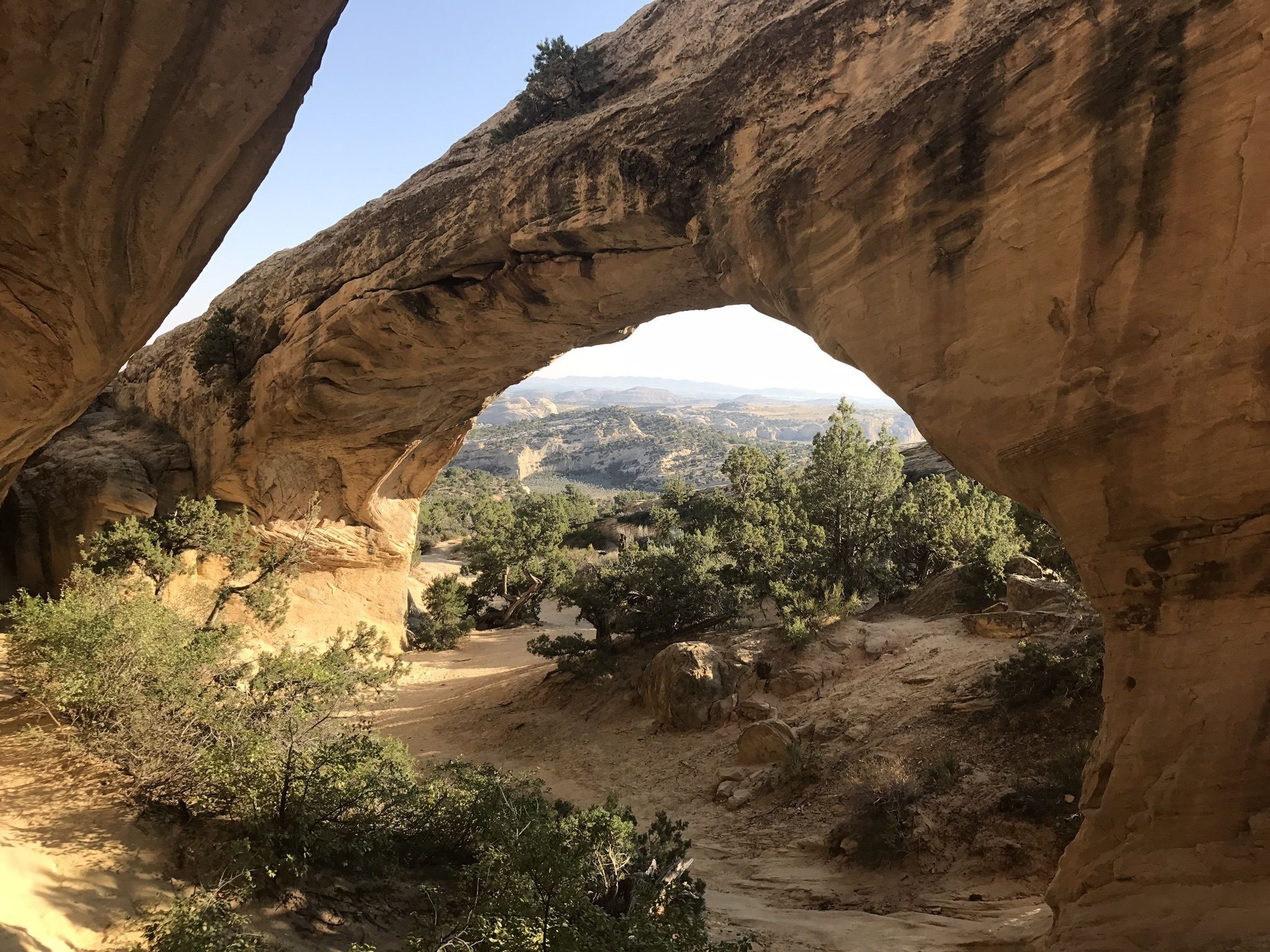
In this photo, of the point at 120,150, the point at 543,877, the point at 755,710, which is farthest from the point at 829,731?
the point at 120,150

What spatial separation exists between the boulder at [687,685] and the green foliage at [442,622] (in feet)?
40.4

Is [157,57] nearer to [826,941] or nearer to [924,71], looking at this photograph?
[924,71]

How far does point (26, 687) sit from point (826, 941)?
33.2 ft

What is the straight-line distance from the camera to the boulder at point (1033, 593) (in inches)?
495

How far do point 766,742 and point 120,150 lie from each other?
11785mm

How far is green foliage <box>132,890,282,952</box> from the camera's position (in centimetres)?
476

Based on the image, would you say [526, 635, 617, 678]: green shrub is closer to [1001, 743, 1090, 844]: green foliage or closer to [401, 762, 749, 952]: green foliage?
[401, 762, 749, 952]: green foliage

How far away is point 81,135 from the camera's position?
12.4 feet

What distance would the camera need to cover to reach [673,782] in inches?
476

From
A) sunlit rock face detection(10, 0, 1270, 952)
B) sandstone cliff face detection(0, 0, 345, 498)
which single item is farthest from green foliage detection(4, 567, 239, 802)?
sunlit rock face detection(10, 0, 1270, 952)

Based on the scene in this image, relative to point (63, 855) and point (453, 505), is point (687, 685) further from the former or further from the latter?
point (453, 505)

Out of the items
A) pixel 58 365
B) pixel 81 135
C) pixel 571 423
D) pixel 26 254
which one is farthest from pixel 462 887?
pixel 571 423

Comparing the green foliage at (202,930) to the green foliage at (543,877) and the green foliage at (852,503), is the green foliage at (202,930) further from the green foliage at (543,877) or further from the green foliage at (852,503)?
the green foliage at (852,503)

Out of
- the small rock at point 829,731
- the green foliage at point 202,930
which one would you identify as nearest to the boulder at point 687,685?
the small rock at point 829,731
